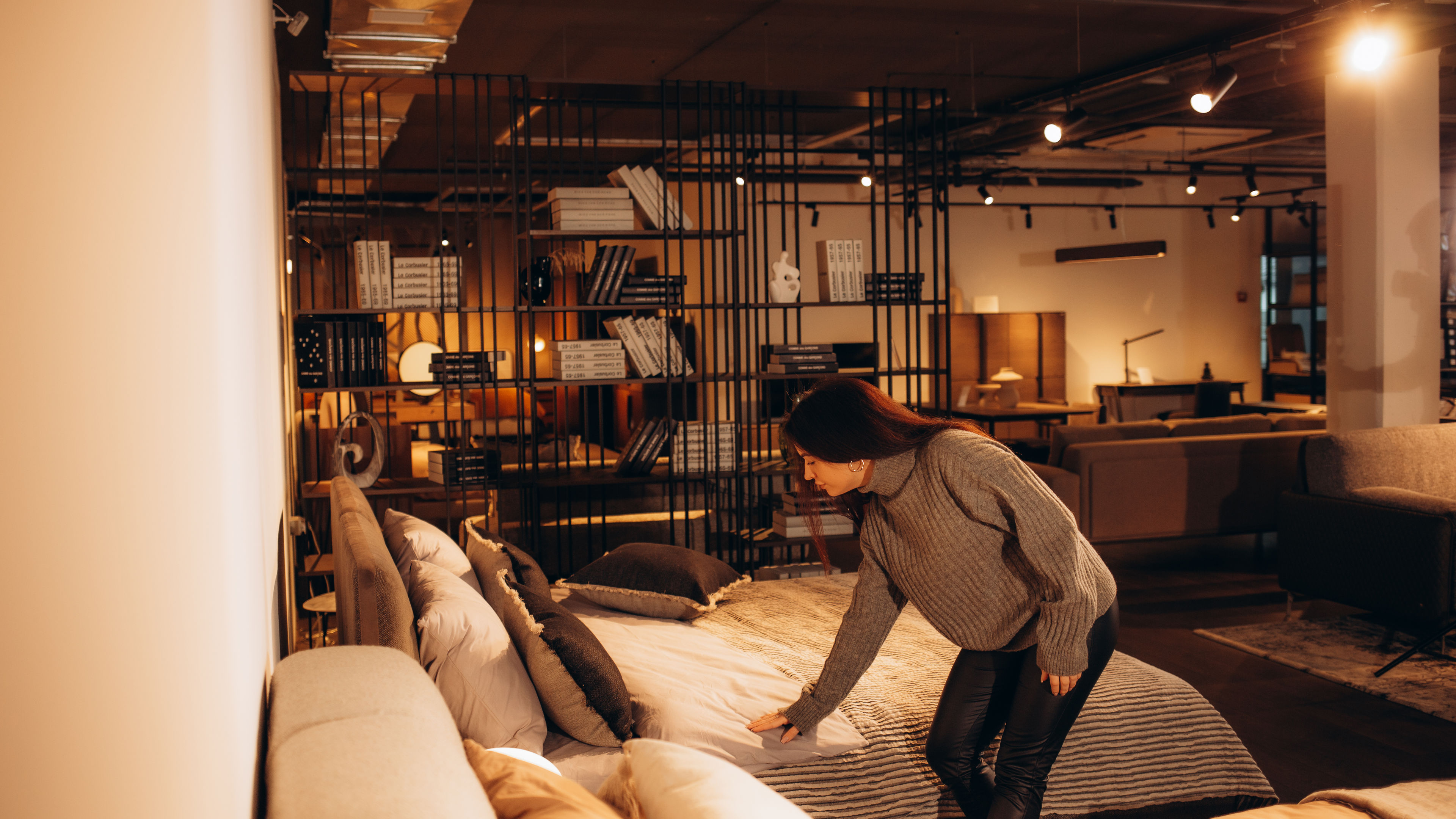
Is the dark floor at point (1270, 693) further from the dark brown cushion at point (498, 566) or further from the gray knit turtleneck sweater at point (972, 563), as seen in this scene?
the dark brown cushion at point (498, 566)

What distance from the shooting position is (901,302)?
18.1 ft

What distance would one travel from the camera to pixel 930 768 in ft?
8.33

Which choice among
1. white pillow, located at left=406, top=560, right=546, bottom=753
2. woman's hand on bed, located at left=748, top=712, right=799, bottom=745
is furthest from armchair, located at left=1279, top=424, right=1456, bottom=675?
white pillow, located at left=406, top=560, right=546, bottom=753

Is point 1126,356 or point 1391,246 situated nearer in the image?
point 1391,246

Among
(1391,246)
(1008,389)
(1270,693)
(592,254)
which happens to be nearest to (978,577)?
(1270,693)

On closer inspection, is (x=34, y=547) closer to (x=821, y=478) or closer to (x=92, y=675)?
(x=92, y=675)

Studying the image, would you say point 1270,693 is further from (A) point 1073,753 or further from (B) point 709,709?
(B) point 709,709

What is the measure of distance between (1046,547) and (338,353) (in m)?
3.63

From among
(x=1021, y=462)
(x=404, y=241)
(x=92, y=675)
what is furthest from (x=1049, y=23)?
(x=404, y=241)

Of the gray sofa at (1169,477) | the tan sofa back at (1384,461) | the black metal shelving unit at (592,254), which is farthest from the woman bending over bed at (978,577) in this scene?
the gray sofa at (1169,477)

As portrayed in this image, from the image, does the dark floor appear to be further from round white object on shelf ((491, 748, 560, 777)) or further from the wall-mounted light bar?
the wall-mounted light bar

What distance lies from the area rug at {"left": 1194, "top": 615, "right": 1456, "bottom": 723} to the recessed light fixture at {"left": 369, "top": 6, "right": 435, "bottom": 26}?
444 centimetres

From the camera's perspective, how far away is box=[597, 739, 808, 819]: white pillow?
1264 millimetres

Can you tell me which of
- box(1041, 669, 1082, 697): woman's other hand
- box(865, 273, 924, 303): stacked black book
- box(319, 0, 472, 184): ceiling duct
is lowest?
box(1041, 669, 1082, 697): woman's other hand
